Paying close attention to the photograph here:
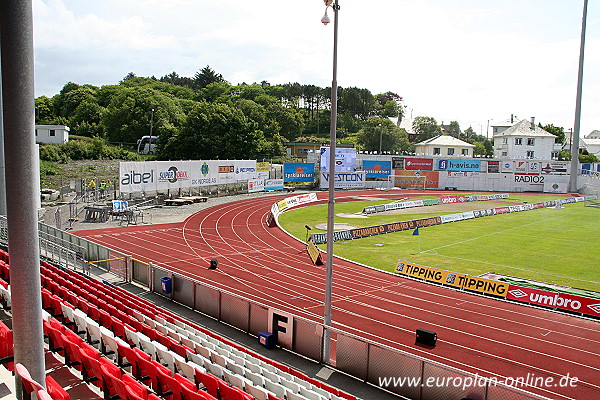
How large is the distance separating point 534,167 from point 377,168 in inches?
1005

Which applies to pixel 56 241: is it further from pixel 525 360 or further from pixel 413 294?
pixel 525 360

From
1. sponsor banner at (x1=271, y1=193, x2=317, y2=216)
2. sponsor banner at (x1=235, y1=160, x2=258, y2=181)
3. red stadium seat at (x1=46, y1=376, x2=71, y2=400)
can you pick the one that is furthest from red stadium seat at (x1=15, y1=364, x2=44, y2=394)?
sponsor banner at (x1=235, y1=160, x2=258, y2=181)

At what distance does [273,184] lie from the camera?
63.8 m

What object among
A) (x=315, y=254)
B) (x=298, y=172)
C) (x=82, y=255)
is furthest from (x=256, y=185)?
(x=82, y=255)

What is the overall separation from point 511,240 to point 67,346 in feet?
106

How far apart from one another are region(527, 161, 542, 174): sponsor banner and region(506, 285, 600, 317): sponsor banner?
6388 centimetres

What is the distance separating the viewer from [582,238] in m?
36.2

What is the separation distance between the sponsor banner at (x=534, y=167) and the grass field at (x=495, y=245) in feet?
99.7

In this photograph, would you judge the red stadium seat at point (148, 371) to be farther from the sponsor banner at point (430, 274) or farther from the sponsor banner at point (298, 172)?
the sponsor banner at point (298, 172)

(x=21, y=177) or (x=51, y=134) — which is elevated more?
(x=51, y=134)

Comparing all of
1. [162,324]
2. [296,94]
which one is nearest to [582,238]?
[162,324]

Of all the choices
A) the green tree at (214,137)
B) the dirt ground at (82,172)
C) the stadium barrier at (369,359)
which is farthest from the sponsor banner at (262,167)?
the stadium barrier at (369,359)

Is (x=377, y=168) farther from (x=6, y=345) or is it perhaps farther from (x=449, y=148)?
(x=6, y=345)

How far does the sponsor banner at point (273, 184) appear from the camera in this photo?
62856 mm
